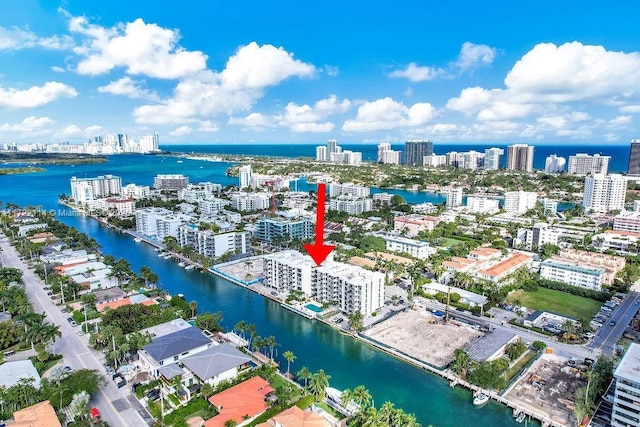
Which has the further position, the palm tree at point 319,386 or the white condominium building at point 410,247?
the white condominium building at point 410,247

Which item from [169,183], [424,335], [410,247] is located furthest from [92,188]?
[424,335]

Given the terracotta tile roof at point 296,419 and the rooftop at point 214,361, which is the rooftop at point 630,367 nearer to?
the terracotta tile roof at point 296,419

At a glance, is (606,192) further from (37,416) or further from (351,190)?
(37,416)

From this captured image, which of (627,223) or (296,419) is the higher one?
(627,223)

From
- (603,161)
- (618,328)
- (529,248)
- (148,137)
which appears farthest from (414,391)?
(148,137)

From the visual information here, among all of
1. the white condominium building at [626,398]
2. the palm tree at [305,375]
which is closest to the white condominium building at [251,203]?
the palm tree at [305,375]

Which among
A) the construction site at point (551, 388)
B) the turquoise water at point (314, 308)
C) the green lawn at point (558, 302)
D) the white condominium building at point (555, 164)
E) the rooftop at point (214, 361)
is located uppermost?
the white condominium building at point (555, 164)
